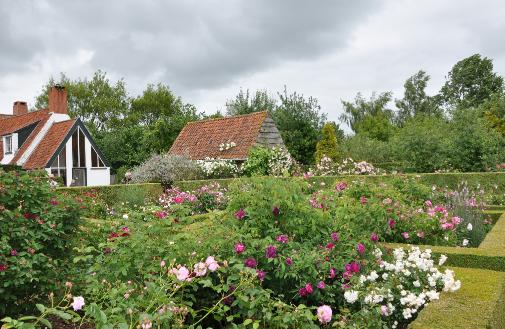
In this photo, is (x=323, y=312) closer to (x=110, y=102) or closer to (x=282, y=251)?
(x=282, y=251)

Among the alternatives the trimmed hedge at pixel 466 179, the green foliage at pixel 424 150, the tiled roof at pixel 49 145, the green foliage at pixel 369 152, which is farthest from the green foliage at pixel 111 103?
the trimmed hedge at pixel 466 179

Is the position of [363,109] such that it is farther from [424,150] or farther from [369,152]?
[424,150]

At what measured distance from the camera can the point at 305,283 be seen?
3410 mm

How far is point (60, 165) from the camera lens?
79.3 feet

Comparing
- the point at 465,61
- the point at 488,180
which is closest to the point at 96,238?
the point at 488,180

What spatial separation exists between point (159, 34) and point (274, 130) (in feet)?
42.5

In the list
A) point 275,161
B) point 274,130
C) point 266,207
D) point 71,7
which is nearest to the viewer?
point 266,207

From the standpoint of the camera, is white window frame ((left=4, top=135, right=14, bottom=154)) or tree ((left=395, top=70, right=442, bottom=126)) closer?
white window frame ((left=4, top=135, right=14, bottom=154))

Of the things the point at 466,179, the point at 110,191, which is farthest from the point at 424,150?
the point at 110,191

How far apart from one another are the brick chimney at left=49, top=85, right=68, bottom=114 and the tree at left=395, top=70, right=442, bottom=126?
32.7 m

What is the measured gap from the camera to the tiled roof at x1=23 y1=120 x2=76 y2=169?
23594 mm

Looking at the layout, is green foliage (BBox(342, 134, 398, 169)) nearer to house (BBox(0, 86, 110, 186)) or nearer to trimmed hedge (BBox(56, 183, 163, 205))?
house (BBox(0, 86, 110, 186))

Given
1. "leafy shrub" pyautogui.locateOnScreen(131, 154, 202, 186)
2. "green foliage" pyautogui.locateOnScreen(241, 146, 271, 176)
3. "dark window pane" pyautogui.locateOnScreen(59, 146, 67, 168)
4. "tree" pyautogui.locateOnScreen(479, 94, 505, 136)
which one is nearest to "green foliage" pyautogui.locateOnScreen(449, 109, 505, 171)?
"green foliage" pyautogui.locateOnScreen(241, 146, 271, 176)

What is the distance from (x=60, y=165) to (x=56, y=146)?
45.8 inches
